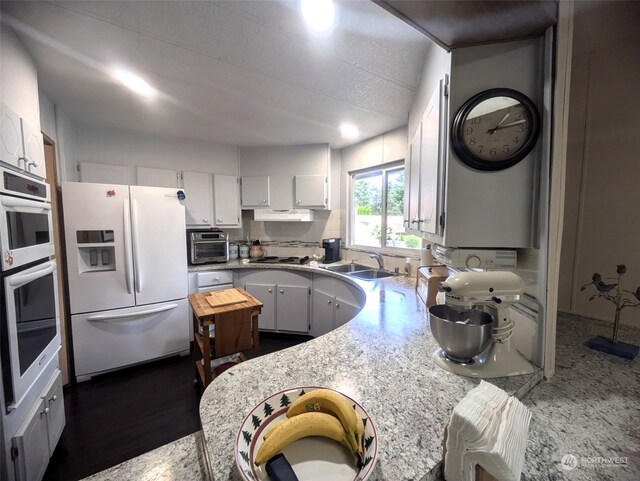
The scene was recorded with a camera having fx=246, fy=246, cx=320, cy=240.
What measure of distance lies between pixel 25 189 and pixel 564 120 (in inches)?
87.7

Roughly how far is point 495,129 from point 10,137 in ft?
6.73

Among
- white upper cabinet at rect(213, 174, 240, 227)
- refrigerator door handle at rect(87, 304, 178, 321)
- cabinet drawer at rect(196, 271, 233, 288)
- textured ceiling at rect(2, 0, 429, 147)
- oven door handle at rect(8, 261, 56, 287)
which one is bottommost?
refrigerator door handle at rect(87, 304, 178, 321)

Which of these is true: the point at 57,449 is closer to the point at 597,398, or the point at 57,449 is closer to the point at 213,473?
the point at 213,473

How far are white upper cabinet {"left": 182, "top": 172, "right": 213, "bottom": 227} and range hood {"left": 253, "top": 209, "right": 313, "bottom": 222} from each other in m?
0.57

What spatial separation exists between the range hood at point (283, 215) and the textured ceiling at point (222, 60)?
1093 millimetres

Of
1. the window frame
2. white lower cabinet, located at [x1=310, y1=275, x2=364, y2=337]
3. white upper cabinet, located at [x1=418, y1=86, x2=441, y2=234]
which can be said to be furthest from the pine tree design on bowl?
the window frame

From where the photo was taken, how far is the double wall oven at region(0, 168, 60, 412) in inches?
37.9

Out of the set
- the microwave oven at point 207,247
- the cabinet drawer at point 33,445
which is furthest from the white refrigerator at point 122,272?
the cabinet drawer at point 33,445

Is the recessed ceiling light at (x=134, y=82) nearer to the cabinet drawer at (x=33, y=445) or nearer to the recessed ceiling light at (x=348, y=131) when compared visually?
the recessed ceiling light at (x=348, y=131)

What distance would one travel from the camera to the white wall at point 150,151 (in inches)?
96.6

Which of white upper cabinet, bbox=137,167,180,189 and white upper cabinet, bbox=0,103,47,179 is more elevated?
white upper cabinet, bbox=137,167,180,189

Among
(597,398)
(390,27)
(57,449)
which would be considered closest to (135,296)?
(57,449)

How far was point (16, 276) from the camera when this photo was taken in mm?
1008

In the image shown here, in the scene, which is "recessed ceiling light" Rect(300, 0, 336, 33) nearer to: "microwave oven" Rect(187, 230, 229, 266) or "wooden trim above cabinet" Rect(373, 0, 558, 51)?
"wooden trim above cabinet" Rect(373, 0, 558, 51)
